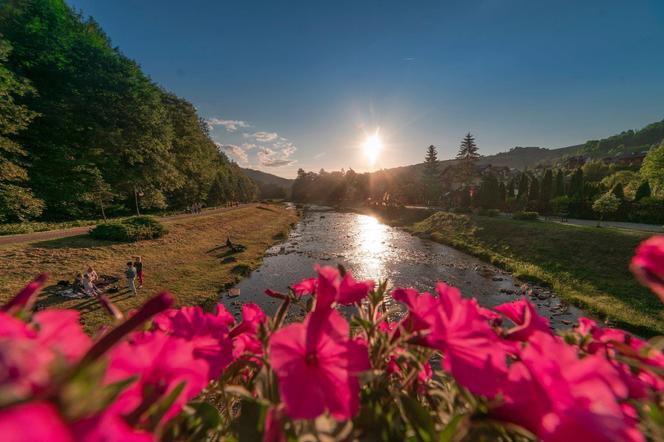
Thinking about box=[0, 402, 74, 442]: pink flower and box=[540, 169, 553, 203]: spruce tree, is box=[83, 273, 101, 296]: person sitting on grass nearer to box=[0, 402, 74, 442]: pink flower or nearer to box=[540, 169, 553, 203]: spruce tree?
box=[0, 402, 74, 442]: pink flower

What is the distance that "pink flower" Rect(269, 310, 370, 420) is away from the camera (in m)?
0.70

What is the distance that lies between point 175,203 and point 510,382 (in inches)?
1902

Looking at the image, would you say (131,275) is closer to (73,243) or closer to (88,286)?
(88,286)

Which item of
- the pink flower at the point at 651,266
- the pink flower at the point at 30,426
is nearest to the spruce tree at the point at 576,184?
the pink flower at the point at 651,266

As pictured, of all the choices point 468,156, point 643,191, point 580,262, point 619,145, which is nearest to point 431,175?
point 468,156

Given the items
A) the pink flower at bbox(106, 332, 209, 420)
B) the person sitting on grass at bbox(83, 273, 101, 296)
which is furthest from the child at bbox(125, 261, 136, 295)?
the pink flower at bbox(106, 332, 209, 420)

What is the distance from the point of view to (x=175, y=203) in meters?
41.7

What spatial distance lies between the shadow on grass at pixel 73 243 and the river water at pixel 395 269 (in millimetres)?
9005

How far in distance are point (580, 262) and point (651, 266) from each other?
2200cm

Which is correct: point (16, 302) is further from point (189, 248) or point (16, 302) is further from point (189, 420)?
point (189, 248)

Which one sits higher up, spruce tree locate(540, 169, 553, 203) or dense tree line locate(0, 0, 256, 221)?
dense tree line locate(0, 0, 256, 221)

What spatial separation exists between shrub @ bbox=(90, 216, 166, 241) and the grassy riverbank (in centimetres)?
55

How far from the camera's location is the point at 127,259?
15.0m

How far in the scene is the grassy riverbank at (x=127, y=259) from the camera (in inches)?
404
